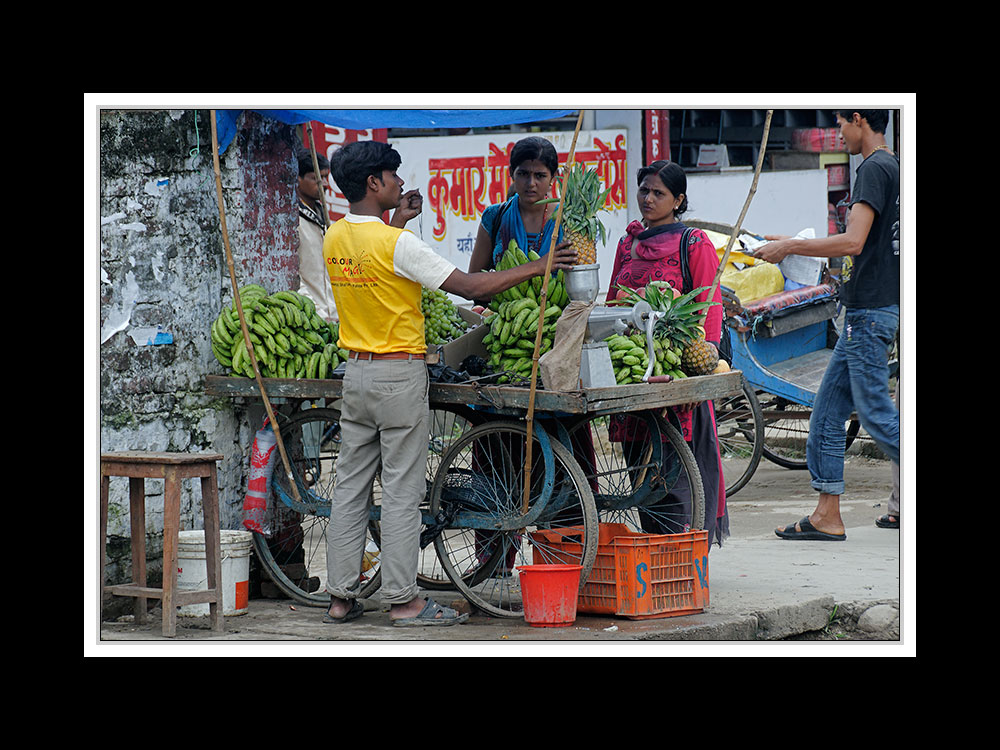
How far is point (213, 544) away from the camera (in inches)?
214

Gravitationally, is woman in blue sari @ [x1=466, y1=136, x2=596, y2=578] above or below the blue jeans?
above

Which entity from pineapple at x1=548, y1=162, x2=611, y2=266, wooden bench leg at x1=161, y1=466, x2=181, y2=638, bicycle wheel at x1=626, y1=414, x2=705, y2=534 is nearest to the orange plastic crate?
bicycle wheel at x1=626, y1=414, x2=705, y2=534

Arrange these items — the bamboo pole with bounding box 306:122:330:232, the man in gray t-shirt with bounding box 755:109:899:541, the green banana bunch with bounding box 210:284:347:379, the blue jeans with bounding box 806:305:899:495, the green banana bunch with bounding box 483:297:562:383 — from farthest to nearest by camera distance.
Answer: the blue jeans with bounding box 806:305:899:495, the man in gray t-shirt with bounding box 755:109:899:541, the bamboo pole with bounding box 306:122:330:232, the green banana bunch with bounding box 210:284:347:379, the green banana bunch with bounding box 483:297:562:383

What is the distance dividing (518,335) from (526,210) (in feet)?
2.85

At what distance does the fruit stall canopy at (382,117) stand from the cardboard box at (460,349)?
94cm

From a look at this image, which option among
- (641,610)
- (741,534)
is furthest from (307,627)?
(741,534)

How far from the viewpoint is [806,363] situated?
9156mm

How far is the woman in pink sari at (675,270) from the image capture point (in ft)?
19.7

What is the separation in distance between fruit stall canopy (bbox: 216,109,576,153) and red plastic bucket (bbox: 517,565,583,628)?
1996 millimetres

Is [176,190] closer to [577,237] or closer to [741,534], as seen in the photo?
[577,237]

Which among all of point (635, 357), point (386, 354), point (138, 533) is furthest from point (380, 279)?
point (138, 533)

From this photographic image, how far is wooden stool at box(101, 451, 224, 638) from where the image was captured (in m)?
5.24

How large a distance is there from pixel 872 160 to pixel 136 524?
4.13 meters

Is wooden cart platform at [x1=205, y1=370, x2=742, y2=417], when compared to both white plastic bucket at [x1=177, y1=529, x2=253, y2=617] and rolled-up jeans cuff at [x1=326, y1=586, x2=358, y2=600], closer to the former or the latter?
white plastic bucket at [x1=177, y1=529, x2=253, y2=617]
